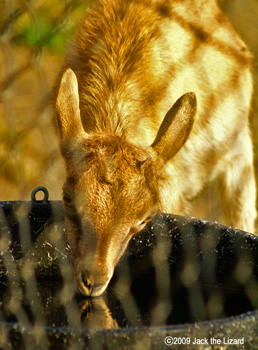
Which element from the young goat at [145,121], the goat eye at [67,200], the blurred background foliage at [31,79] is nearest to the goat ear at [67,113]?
the young goat at [145,121]

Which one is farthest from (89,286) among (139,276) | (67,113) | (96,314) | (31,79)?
(31,79)

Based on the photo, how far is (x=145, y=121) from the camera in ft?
10.4

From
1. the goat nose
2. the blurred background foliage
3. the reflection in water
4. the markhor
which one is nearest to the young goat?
the goat nose

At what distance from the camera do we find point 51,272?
2799mm

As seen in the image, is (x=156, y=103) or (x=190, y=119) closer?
(x=190, y=119)

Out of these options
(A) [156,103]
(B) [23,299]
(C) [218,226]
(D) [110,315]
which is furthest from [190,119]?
(B) [23,299]

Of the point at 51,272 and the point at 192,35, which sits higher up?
the point at 192,35

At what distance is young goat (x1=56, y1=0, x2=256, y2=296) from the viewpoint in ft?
7.50

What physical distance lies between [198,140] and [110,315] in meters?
1.46

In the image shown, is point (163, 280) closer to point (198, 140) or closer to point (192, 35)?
point (198, 140)

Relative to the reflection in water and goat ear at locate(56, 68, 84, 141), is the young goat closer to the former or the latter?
goat ear at locate(56, 68, 84, 141)

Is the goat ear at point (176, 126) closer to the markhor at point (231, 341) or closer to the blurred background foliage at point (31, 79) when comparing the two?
the markhor at point (231, 341)

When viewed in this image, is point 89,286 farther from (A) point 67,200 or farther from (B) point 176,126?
(B) point 176,126

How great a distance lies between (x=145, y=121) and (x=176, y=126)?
61cm
